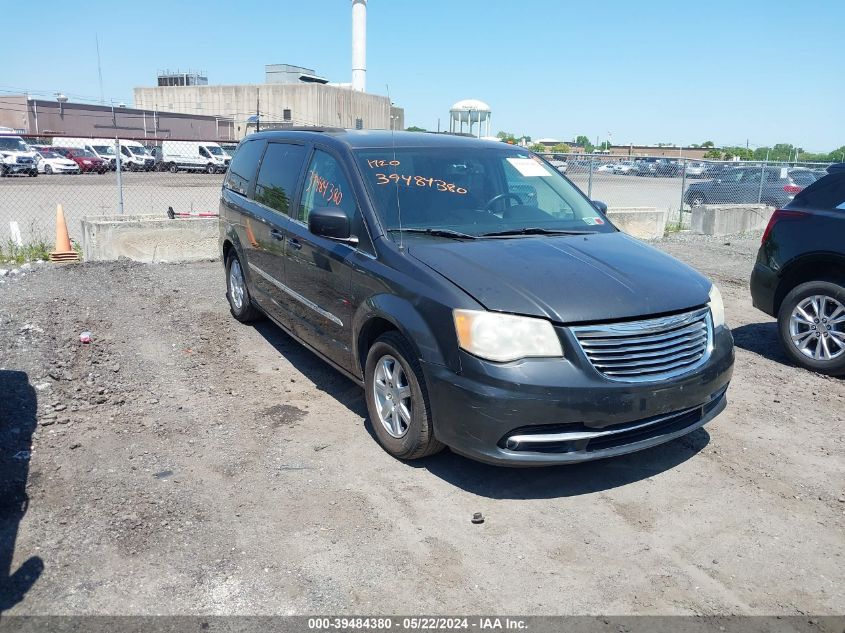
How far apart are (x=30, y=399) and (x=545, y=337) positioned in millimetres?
3794

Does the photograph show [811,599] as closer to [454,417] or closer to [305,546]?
[454,417]

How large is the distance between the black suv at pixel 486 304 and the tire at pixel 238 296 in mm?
1339

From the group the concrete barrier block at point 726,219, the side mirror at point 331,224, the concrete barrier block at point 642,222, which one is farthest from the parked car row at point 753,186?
the side mirror at point 331,224

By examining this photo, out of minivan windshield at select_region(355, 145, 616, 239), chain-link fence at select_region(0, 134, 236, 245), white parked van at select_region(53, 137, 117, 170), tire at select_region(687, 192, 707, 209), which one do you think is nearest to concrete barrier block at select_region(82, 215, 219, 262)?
chain-link fence at select_region(0, 134, 236, 245)

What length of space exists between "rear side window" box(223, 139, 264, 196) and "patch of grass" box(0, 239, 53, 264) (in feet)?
14.6

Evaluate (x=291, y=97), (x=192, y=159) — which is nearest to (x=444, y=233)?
(x=192, y=159)

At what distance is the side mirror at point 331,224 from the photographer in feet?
14.8

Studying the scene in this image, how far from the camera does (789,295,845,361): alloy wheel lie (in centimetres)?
595

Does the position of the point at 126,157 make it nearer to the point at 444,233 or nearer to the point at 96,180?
the point at 96,180

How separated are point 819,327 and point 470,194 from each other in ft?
11.1

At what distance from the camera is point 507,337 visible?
143 inches

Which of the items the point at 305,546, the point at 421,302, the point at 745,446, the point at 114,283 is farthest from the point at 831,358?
the point at 114,283

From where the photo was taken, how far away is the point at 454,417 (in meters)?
3.76

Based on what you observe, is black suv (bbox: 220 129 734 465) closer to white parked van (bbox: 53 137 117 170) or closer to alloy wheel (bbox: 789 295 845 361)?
alloy wheel (bbox: 789 295 845 361)
